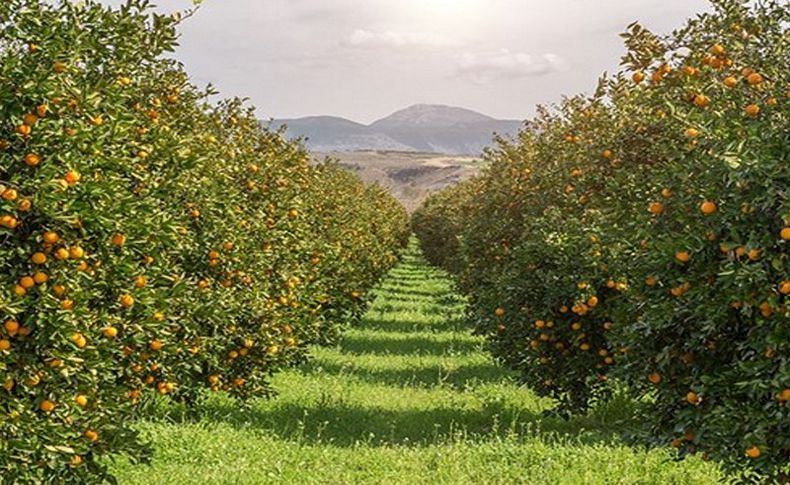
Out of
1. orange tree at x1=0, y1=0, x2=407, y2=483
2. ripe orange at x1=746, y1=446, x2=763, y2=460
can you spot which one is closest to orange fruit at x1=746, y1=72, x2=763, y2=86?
ripe orange at x1=746, y1=446, x2=763, y2=460

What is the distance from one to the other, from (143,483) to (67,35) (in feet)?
17.4

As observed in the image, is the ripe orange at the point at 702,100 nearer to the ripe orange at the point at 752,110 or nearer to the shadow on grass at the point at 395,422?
the ripe orange at the point at 752,110

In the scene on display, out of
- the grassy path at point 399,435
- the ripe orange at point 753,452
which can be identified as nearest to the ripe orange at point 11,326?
the grassy path at point 399,435

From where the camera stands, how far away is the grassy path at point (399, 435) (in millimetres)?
10250

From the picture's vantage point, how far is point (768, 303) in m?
5.75

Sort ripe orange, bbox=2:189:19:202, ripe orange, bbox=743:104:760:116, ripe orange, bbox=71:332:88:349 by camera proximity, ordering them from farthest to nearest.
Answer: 1. ripe orange, bbox=743:104:760:116
2. ripe orange, bbox=71:332:88:349
3. ripe orange, bbox=2:189:19:202

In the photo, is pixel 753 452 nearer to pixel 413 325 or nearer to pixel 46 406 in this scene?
pixel 46 406

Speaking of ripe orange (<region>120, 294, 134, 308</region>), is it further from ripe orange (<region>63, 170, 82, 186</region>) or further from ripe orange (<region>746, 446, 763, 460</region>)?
ripe orange (<region>746, 446, 763, 460</region>)

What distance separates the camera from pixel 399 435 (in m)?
13.9

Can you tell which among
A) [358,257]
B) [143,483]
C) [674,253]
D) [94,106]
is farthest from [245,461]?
[358,257]

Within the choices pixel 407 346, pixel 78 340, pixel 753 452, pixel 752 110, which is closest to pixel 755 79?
pixel 752 110

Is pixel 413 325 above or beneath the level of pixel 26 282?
beneath

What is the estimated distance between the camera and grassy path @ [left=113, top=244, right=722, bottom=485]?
404 inches

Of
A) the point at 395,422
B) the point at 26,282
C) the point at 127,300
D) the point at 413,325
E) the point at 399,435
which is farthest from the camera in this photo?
the point at 413,325
